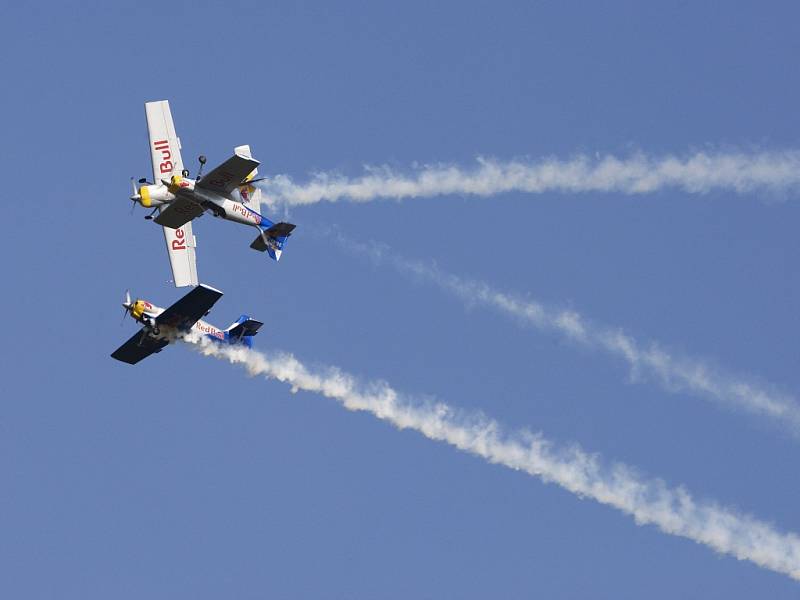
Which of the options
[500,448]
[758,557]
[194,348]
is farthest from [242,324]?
[758,557]

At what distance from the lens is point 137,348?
6044cm

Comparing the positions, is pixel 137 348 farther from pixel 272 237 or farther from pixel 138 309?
pixel 272 237

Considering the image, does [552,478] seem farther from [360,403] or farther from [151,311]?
[151,311]

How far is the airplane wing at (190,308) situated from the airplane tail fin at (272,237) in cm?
261

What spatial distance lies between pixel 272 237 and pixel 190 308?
395 centimetres

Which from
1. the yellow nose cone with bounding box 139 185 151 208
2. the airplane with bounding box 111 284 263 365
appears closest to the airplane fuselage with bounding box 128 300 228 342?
the airplane with bounding box 111 284 263 365

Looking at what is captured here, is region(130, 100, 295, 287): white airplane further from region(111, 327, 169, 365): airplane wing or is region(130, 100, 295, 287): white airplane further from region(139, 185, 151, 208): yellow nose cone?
region(111, 327, 169, 365): airplane wing

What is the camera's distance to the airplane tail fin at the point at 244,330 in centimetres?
6097

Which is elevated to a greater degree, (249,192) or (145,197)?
(249,192)

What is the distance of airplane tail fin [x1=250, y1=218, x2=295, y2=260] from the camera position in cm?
5891

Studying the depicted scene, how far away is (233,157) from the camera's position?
184 feet

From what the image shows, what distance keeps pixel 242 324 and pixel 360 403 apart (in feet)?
20.3

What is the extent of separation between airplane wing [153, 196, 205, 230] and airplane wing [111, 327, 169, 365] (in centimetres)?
445

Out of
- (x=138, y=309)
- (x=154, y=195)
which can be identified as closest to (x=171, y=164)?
(x=154, y=195)
